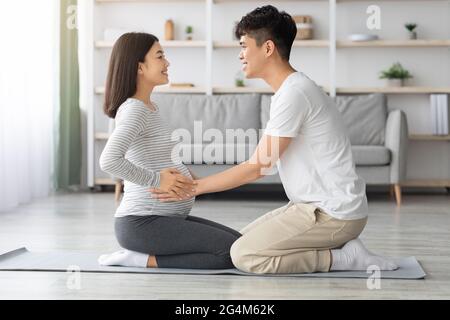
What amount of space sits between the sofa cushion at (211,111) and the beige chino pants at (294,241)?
Result: 123 inches

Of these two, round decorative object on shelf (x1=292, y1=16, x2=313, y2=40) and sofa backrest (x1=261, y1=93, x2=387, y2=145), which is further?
round decorative object on shelf (x1=292, y1=16, x2=313, y2=40)

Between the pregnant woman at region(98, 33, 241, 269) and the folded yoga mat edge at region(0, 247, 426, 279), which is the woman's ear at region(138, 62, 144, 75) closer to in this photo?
the pregnant woman at region(98, 33, 241, 269)

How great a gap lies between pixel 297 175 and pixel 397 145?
109 inches

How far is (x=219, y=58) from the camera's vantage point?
621 cm

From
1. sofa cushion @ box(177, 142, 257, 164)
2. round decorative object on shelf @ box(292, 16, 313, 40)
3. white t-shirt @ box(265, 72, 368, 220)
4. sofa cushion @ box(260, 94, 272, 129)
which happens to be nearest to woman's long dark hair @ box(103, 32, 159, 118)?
white t-shirt @ box(265, 72, 368, 220)

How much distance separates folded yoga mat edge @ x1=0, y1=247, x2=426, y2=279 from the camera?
2.53m

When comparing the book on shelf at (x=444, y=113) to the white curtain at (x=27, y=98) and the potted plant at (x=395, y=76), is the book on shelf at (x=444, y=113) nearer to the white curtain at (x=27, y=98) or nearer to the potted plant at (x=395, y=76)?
the potted plant at (x=395, y=76)

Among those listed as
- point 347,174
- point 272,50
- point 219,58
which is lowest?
point 347,174

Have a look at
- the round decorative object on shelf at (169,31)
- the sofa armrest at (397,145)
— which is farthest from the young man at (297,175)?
the round decorative object on shelf at (169,31)

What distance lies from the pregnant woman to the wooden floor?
0.12 m
